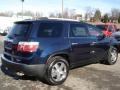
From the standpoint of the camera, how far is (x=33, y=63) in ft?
20.2

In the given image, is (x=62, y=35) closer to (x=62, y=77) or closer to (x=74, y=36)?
(x=74, y=36)

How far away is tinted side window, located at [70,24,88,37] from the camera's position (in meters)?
7.19

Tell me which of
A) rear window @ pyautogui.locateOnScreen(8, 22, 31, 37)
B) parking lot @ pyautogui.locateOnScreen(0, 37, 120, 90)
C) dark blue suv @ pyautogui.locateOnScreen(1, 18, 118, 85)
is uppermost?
rear window @ pyautogui.locateOnScreen(8, 22, 31, 37)

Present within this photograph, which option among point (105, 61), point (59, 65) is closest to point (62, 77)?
point (59, 65)

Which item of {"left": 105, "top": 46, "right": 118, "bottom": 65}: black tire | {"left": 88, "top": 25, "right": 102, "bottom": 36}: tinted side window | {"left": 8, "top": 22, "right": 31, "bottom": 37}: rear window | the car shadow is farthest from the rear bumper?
{"left": 105, "top": 46, "right": 118, "bottom": 65}: black tire

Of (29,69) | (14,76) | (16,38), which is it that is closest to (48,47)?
(29,69)

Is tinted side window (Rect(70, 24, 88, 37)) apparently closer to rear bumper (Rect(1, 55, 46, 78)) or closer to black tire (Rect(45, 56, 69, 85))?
black tire (Rect(45, 56, 69, 85))

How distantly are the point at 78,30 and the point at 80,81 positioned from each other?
1534 mm

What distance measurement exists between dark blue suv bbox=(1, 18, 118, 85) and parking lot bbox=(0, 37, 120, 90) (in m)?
0.34

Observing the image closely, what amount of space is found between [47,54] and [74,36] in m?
1.26

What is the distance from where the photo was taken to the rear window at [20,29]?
637cm

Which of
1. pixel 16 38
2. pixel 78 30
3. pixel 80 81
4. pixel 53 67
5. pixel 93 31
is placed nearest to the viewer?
pixel 16 38

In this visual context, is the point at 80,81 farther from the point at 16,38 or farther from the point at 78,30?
the point at 16,38

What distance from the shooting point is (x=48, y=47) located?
6.35 meters
